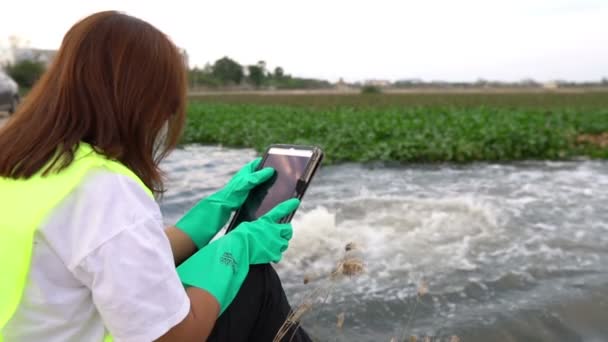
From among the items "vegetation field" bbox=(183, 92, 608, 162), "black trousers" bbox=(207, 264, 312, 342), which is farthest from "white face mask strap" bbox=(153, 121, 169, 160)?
"vegetation field" bbox=(183, 92, 608, 162)

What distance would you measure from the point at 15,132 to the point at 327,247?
9.78 ft

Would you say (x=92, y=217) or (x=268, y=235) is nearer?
(x=92, y=217)

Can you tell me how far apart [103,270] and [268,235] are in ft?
2.08

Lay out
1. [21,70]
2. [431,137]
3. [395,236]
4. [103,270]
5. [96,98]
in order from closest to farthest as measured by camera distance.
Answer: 1. [103,270]
2. [96,98]
3. [395,236]
4. [431,137]
5. [21,70]

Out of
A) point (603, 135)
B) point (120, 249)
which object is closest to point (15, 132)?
point (120, 249)

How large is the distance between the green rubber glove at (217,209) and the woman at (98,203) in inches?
18.7

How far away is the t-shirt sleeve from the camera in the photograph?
1.08 m

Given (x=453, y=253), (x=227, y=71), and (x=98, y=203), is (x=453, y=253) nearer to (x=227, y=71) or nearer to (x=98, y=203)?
(x=98, y=203)

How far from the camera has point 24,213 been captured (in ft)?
3.67

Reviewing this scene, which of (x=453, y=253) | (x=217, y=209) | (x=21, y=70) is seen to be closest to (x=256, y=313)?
(x=217, y=209)

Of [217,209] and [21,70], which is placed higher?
[217,209]

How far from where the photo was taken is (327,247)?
4059 mm

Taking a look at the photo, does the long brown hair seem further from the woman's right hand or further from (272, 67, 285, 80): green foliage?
(272, 67, 285, 80): green foliage

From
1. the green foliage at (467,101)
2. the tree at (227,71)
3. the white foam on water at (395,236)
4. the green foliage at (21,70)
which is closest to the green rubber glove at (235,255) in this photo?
the white foam on water at (395,236)
